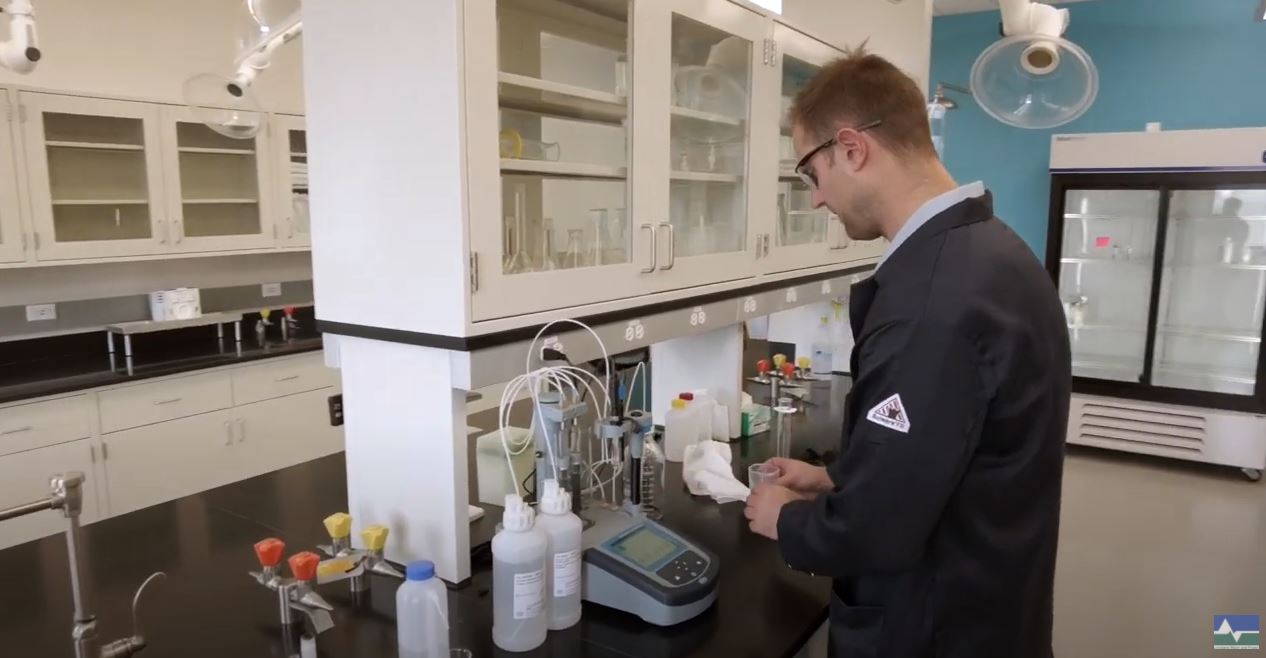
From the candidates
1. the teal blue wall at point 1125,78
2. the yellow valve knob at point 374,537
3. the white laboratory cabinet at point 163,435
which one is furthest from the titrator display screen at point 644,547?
the teal blue wall at point 1125,78

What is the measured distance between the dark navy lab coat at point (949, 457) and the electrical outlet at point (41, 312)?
3.80m

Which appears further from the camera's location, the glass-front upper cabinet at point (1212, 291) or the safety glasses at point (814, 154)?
the glass-front upper cabinet at point (1212, 291)

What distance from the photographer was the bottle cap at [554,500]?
1355 millimetres

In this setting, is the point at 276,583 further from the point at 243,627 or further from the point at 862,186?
the point at 862,186

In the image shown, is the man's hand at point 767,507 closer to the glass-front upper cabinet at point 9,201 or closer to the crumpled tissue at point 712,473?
the crumpled tissue at point 712,473

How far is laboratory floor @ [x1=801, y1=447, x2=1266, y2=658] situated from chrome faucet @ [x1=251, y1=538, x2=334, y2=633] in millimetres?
2700

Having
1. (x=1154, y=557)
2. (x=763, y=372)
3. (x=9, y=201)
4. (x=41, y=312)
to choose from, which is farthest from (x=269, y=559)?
(x=1154, y=557)

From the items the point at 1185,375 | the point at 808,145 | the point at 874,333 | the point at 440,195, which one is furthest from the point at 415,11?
the point at 1185,375

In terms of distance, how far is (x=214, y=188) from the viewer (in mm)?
3938

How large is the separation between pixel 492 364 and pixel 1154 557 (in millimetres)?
3594

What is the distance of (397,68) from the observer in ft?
4.45

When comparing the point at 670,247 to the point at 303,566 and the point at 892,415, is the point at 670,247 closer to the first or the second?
the point at 892,415

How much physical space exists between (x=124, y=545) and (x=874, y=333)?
1.62m

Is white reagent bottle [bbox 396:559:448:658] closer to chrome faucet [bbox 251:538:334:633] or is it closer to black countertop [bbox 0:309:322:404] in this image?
chrome faucet [bbox 251:538:334:633]
